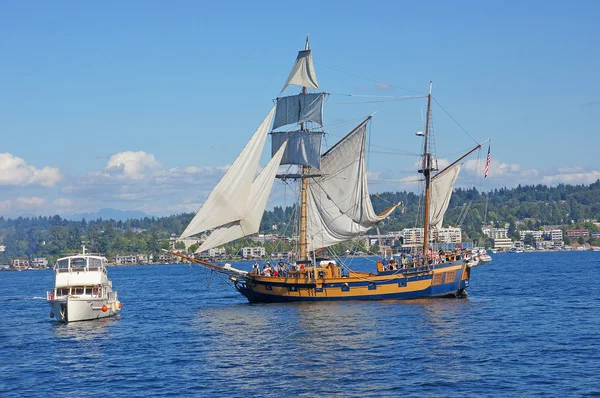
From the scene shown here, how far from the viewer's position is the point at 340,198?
85.2 m

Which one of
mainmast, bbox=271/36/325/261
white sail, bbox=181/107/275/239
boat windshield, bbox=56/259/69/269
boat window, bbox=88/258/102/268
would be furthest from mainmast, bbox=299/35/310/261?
boat windshield, bbox=56/259/69/269

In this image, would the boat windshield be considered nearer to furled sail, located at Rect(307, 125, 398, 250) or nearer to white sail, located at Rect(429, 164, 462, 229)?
furled sail, located at Rect(307, 125, 398, 250)

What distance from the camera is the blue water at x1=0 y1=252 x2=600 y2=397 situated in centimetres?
4216

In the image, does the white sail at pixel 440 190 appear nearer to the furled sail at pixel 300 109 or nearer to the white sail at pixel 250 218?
the furled sail at pixel 300 109

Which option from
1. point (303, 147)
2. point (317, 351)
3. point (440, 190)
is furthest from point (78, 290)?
point (440, 190)

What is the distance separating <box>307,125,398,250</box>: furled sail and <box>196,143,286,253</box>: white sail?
20.5ft

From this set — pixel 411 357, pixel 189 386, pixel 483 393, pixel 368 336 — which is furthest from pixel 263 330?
pixel 483 393

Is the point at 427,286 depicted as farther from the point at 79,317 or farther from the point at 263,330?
the point at 79,317

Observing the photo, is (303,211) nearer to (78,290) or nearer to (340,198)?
(340,198)

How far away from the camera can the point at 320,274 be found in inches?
3125

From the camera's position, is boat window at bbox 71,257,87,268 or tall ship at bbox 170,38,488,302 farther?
tall ship at bbox 170,38,488,302

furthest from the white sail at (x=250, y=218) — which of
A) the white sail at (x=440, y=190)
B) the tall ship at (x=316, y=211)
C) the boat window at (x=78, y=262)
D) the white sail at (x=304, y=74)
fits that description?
the white sail at (x=440, y=190)

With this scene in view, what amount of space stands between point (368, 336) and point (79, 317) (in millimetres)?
24269

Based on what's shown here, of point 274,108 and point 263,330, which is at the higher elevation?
point 274,108
